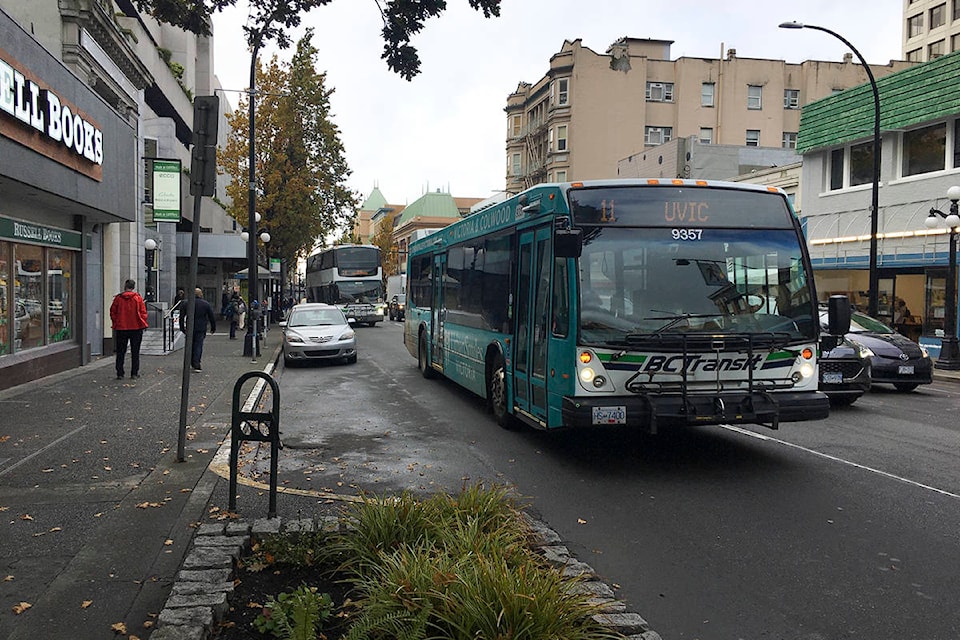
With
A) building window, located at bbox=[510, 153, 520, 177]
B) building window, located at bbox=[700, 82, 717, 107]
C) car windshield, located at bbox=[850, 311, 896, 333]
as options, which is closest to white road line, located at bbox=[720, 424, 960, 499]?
car windshield, located at bbox=[850, 311, 896, 333]

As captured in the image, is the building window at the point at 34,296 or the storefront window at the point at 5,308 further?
the building window at the point at 34,296

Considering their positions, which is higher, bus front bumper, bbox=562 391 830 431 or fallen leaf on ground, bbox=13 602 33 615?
bus front bumper, bbox=562 391 830 431

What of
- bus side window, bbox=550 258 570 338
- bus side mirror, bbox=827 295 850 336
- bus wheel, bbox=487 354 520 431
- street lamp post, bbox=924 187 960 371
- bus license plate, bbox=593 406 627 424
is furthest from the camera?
street lamp post, bbox=924 187 960 371

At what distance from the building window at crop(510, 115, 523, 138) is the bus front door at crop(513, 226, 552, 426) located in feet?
196

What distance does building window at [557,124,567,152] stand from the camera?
58.4 metres

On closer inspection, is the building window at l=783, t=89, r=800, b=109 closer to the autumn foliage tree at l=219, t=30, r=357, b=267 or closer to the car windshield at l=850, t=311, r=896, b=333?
the autumn foliage tree at l=219, t=30, r=357, b=267

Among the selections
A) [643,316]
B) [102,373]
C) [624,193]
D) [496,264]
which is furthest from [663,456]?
[102,373]

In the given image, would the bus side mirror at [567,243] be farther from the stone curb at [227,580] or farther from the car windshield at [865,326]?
the car windshield at [865,326]

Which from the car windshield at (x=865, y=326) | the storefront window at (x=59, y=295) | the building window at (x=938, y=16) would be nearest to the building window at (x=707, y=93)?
the building window at (x=938, y=16)

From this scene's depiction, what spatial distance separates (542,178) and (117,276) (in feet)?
143

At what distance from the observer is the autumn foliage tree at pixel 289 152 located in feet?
134

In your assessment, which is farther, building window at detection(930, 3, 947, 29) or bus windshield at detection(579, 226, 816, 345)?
building window at detection(930, 3, 947, 29)

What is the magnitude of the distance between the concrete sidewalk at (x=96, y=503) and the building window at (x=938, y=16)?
71286mm

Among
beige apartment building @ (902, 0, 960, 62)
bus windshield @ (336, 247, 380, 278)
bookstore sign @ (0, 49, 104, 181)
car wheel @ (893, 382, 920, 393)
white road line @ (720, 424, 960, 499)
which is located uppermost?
beige apartment building @ (902, 0, 960, 62)
